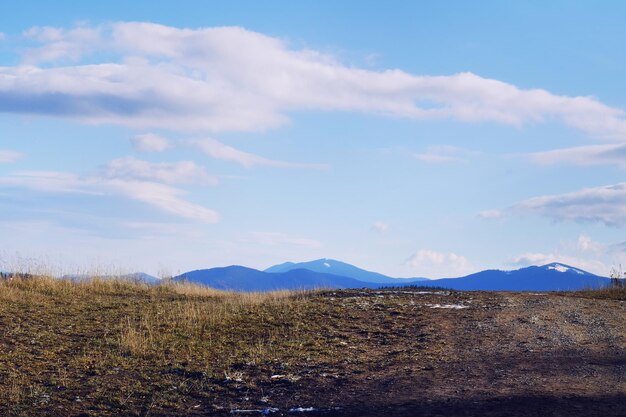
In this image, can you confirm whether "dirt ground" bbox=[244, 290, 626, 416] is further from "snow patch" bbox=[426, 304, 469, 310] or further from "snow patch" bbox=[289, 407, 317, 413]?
"snow patch" bbox=[289, 407, 317, 413]

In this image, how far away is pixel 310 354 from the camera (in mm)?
14133

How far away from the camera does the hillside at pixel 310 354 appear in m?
→ 11.0

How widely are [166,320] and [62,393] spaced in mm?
5317

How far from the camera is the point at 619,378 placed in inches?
488

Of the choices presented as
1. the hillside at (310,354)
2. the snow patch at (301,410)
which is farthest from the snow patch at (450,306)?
the snow patch at (301,410)

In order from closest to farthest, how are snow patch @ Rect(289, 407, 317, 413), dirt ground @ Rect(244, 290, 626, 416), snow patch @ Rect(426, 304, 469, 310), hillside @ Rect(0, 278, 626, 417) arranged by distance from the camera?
snow patch @ Rect(289, 407, 317, 413), dirt ground @ Rect(244, 290, 626, 416), hillside @ Rect(0, 278, 626, 417), snow patch @ Rect(426, 304, 469, 310)

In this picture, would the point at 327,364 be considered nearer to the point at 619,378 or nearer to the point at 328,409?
the point at 328,409

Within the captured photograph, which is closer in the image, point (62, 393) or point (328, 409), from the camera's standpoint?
point (328, 409)

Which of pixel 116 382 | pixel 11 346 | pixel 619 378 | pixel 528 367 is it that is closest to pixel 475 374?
pixel 528 367

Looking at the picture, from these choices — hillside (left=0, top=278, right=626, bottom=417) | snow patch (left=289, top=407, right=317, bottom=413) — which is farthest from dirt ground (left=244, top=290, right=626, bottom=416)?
snow patch (left=289, top=407, right=317, bottom=413)

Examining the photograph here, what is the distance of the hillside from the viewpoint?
1105cm

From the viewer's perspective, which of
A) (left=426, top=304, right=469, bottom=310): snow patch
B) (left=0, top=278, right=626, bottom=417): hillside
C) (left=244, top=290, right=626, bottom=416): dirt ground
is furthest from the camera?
(left=426, top=304, right=469, bottom=310): snow patch

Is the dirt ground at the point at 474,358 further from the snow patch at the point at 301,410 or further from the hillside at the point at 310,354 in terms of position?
the snow patch at the point at 301,410

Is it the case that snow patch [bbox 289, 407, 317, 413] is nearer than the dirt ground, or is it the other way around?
snow patch [bbox 289, 407, 317, 413]
